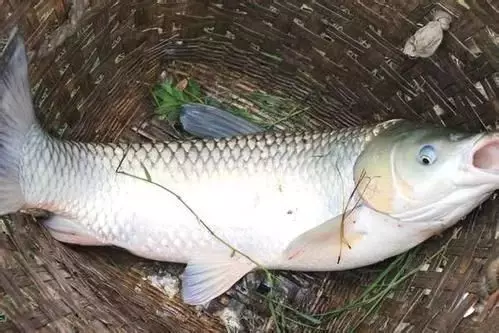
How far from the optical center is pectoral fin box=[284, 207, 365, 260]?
7.47ft

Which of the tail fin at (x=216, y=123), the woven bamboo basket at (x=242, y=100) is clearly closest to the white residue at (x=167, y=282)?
the woven bamboo basket at (x=242, y=100)

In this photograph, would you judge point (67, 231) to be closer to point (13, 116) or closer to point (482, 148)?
point (13, 116)

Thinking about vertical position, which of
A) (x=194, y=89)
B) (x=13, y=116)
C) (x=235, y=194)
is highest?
(x=194, y=89)

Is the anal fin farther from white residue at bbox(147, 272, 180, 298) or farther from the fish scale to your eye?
white residue at bbox(147, 272, 180, 298)

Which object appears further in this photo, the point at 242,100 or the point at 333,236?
the point at 242,100

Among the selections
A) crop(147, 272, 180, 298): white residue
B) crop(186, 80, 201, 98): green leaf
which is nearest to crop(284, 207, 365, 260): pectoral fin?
crop(147, 272, 180, 298): white residue

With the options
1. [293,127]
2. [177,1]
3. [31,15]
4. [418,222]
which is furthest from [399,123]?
[31,15]

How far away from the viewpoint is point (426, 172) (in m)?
2.17

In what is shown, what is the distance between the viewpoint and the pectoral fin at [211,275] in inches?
95.6

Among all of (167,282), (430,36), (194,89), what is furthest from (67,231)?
(430,36)

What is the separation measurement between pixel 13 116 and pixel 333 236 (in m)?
0.81

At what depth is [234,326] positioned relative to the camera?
2.59m

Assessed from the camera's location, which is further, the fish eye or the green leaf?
the green leaf

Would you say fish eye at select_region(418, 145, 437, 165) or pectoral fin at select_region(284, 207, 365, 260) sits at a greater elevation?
fish eye at select_region(418, 145, 437, 165)
